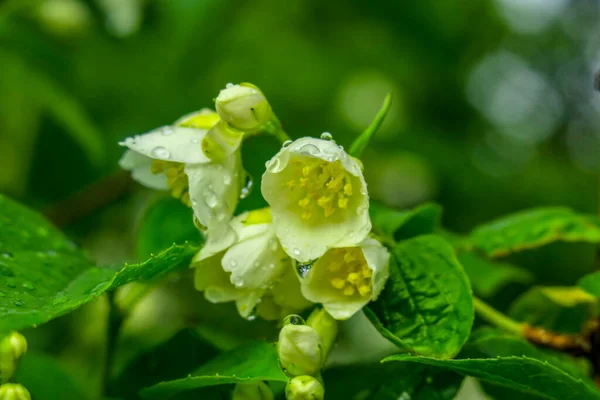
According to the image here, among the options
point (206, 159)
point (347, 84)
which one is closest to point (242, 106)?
point (206, 159)

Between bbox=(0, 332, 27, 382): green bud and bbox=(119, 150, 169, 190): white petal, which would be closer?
bbox=(0, 332, 27, 382): green bud

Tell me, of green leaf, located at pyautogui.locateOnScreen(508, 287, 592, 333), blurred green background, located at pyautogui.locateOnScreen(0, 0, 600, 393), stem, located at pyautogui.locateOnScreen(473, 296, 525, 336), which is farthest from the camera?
blurred green background, located at pyautogui.locateOnScreen(0, 0, 600, 393)

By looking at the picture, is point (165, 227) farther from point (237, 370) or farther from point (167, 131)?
point (237, 370)

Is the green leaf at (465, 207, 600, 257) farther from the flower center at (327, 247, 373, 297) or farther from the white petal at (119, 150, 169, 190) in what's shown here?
the white petal at (119, 150, 169, 190)

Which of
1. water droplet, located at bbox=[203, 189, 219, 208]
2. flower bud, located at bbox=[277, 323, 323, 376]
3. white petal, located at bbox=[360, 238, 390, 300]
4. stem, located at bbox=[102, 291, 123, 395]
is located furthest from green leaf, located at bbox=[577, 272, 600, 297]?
stem, located at bbox=[102, 291, 123, 395]

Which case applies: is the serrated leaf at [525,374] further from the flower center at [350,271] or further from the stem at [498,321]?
the stem at [498,321]

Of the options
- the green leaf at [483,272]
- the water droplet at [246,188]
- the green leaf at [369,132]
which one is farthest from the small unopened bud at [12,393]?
the green leaf at [483,272]

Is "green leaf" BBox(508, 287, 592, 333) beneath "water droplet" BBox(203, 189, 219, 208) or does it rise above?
beneath

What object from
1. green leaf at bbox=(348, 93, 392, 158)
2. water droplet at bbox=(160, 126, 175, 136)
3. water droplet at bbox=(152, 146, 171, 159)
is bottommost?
water droplet at bbox=(152, 146, 171, 159)
